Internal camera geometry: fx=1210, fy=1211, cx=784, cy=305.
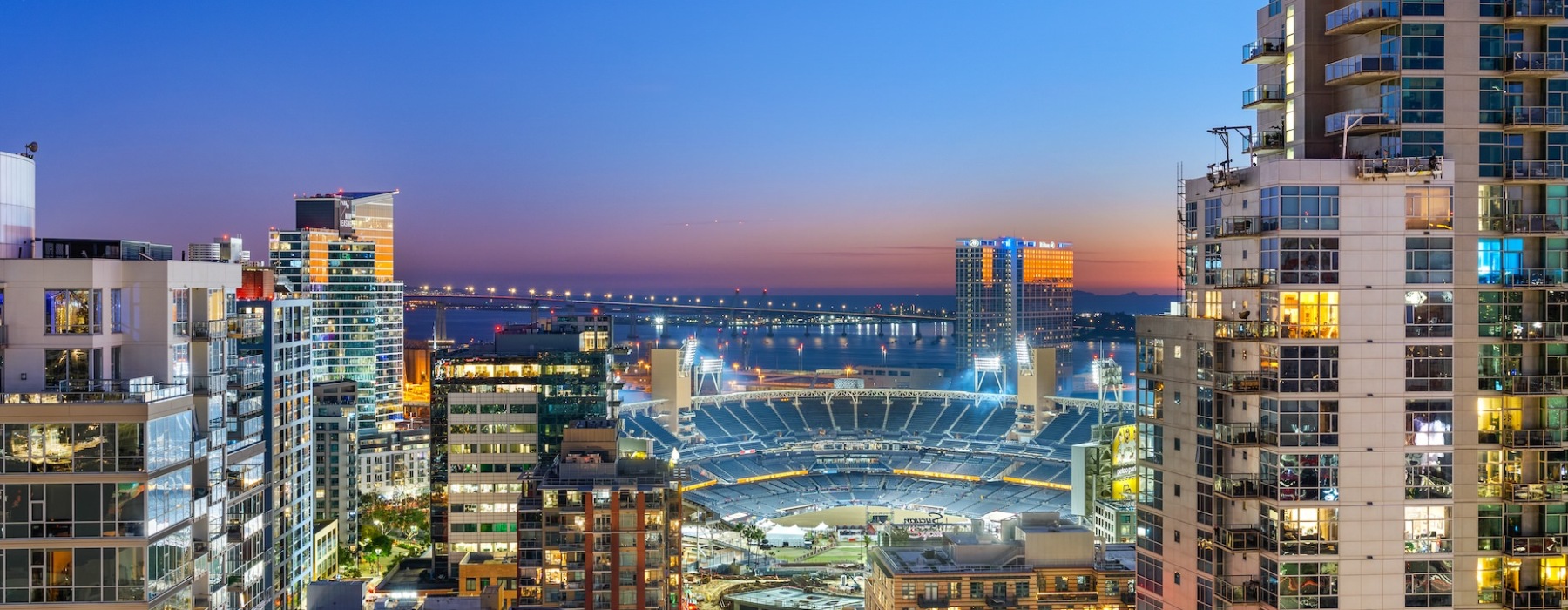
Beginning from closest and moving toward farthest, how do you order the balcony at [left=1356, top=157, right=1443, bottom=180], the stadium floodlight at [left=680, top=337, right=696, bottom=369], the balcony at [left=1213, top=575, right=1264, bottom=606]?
the balcony at [left=1356, top=157, right=1443, bottom=180] < the balcony at [left=1213, top=575, right=1264, bottom=606] < the stadium floodlight at [left=680, top=337, right=696, bottom=369]

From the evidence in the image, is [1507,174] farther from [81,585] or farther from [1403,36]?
[81,585]

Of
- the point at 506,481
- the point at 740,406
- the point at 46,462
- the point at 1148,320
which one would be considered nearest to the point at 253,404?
the point at 506,481

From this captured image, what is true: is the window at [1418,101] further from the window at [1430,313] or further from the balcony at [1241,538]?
the balcony at [1241,538]

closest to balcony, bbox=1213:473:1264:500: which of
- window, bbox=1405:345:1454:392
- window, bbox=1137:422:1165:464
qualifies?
window, bbox=1137:422:1165:464

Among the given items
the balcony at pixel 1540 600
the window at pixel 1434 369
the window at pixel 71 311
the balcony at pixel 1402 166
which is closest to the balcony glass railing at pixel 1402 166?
the balcony at pixel 1402 166

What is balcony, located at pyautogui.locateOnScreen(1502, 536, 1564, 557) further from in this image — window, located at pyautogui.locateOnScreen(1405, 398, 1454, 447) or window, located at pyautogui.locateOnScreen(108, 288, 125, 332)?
window, located at pyautogui.locateOnScreen(108, 288, 125, 332)

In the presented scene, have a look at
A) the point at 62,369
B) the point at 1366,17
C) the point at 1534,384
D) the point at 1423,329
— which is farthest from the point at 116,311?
the point at 1534,384
